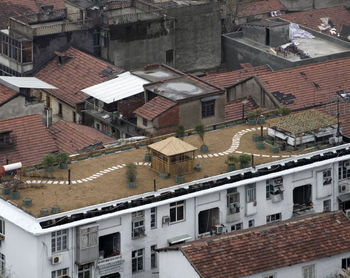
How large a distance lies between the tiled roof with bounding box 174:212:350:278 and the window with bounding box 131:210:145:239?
5.16m

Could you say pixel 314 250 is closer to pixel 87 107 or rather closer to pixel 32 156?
pixel 32 156

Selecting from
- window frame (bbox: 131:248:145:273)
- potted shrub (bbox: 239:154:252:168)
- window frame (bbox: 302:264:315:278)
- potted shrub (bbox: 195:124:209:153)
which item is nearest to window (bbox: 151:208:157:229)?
window frame (bbox: 131:248:145:273)

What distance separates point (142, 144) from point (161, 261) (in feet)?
50.3

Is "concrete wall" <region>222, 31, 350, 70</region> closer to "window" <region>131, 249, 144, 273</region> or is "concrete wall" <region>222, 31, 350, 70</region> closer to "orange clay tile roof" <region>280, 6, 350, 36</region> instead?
"orange clay tile roof" <region>280, 6, 350, 36</region>

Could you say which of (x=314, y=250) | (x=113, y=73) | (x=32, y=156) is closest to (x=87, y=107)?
(x=113, y=73)

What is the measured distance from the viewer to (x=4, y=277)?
9369 centimetres

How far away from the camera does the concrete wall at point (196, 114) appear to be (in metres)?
117

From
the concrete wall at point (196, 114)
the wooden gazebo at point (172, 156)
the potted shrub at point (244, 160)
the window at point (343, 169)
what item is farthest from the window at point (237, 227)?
the concrete wall at point (196, 114)

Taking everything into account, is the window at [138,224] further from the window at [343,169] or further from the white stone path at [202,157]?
the window at [343,169]

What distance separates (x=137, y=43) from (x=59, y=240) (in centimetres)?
4739

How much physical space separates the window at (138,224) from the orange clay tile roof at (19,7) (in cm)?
5524

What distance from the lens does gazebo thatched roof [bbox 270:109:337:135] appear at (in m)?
105

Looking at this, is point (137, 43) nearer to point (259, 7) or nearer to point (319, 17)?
point (259, 7)

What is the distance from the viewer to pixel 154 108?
11712cm
